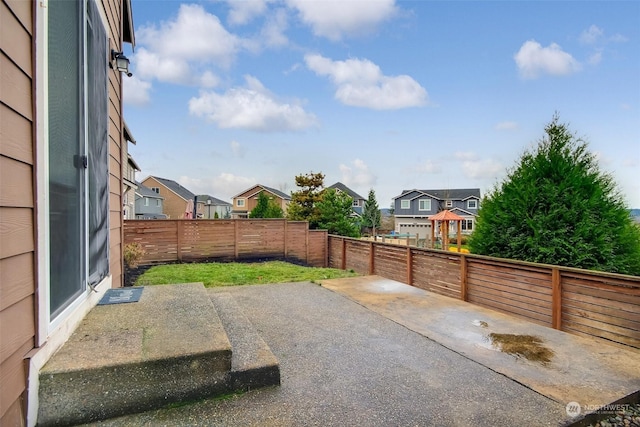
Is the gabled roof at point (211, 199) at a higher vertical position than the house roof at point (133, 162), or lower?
lower

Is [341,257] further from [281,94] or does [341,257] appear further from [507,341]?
[281,94]

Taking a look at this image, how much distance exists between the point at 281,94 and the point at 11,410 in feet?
46.6

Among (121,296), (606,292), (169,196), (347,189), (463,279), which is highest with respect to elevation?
(347,189)

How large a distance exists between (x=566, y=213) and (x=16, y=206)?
635 cm

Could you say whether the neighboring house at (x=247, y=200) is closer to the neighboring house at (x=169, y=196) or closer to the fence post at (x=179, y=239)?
the neighboring house at (x=169, y=196)

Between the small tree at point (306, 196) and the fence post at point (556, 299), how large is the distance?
486 inches

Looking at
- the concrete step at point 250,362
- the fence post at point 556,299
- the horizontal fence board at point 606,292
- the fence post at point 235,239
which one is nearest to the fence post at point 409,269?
the fence post at point 556,299

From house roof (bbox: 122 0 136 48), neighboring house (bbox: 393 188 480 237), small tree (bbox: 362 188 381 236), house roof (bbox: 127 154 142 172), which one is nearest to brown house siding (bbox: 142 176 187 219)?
house roof (bbox: 127 154 142 172)

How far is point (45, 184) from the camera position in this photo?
70.4 inches

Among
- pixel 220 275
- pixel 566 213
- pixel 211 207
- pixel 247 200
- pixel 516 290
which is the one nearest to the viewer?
pixel 516 290

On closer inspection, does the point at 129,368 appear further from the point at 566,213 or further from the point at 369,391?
the point at 566,213

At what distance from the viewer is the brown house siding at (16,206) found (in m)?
1.40

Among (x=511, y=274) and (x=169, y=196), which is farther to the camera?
(x=169, y=196)

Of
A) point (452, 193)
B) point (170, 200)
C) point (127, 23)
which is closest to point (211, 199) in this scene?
point (170, 200)
